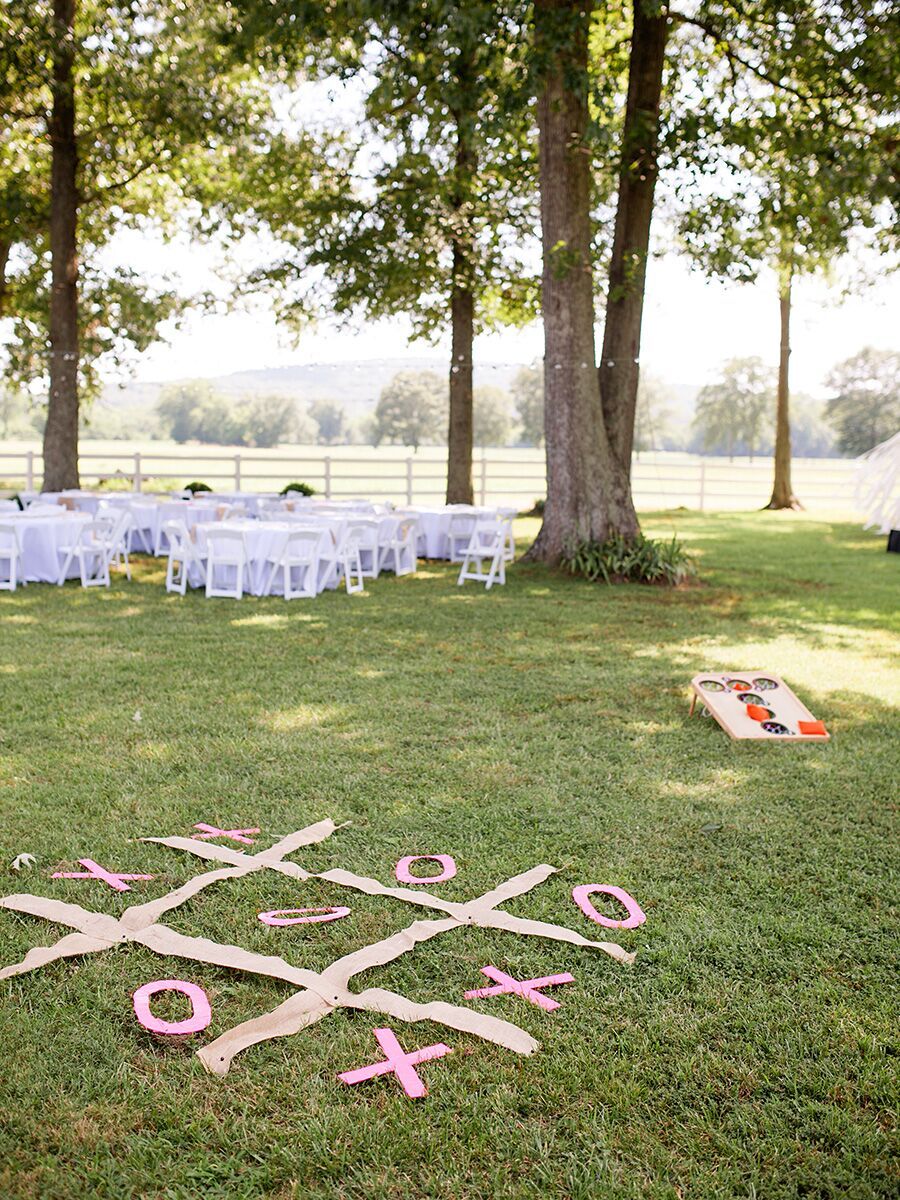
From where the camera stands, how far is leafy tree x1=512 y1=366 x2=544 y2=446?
7256cm

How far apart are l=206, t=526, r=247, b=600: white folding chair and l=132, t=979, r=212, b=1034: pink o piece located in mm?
7728

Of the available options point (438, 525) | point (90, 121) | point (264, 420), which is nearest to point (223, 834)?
point (438, 525)

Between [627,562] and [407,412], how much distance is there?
53.5 m

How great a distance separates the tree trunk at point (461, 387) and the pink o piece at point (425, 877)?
13894mm

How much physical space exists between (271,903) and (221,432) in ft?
173

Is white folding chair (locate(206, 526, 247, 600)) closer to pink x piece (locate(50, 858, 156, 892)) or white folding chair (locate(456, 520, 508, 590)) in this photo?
white folding chair (locate(456, 520, 508, 590))

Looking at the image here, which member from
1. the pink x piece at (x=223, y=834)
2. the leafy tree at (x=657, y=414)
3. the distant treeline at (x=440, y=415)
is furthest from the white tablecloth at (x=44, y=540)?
the leafy tree at (x=657, y=414)

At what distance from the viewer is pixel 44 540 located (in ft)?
37.7

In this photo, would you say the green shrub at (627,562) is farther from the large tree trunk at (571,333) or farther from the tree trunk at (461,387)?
the tree trunk at (461,387)

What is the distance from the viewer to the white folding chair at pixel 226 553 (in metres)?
10.6

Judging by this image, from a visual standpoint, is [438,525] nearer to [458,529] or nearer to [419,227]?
[458,529]

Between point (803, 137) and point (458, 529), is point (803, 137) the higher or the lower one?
the higher one

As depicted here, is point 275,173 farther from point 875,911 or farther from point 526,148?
point 875,911

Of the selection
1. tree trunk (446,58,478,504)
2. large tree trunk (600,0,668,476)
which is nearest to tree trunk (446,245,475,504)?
tree trunk (446,58,478,504)
